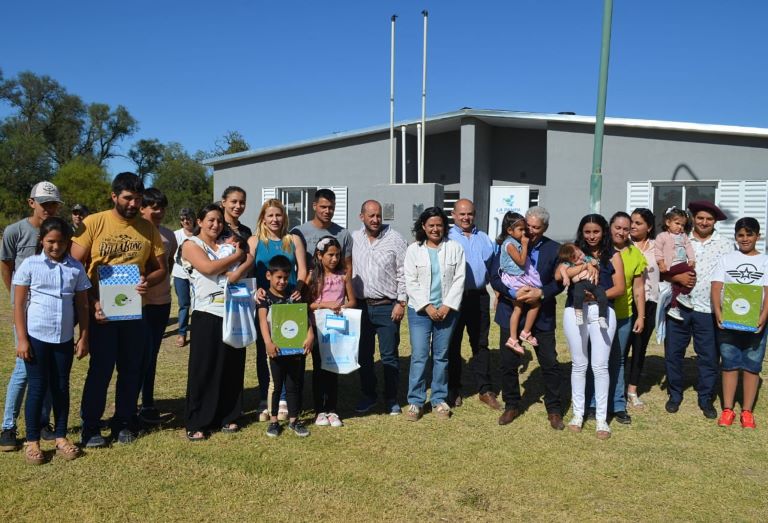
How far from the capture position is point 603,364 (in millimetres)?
5008

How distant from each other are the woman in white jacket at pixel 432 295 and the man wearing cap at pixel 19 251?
285 centimetres

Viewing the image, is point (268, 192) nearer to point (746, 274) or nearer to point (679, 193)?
point (679, 193)

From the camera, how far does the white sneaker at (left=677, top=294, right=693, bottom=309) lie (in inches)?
219

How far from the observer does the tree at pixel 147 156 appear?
181 ft

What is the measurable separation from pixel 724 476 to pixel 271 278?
3.55 metres

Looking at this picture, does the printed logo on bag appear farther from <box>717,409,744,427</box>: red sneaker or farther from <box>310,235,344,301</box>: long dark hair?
<box>310,235,344,301</box>: long dark hair

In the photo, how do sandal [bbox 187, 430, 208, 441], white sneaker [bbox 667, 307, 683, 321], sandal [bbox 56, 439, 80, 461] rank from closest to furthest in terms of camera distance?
1. sandal [bbox 56, 439, 80, 461]
2. sandal [bbox 187, 430, 208, 441]
3. white sneaker [bbox 667, 307, 683, 321]

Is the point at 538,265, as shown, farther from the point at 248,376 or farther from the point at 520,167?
the point at 520,167

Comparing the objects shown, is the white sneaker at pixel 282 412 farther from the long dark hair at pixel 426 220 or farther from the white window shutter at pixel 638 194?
the white window shutter at pixel 638 194

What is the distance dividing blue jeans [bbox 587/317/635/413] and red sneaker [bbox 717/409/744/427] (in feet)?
2.72

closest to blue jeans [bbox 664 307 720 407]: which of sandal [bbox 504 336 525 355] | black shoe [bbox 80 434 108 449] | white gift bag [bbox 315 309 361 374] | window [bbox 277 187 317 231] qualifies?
sandal [bbox 504 336 525 355]

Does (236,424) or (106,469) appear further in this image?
(236,424)

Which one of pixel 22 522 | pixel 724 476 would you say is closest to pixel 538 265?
pixel 724 476

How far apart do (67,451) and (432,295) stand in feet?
9.78
